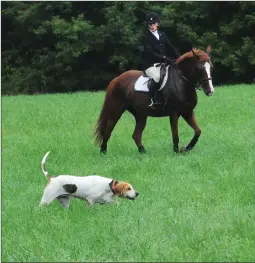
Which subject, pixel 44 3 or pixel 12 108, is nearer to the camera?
pixel 12 108

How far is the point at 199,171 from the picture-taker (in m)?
9.06

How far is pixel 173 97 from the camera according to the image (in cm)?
1092

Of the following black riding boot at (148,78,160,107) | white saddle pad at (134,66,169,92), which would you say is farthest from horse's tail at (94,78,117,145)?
black riding boot at (148,78,160,107)

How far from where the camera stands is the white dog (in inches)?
265

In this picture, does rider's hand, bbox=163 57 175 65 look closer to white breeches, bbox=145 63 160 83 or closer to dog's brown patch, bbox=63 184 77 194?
white breeches, bbox=145 63 160 83

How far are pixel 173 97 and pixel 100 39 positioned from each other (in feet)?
86.0

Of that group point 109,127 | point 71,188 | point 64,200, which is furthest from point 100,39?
point 71,188

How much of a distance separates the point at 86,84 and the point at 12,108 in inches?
668

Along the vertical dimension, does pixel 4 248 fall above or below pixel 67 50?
above

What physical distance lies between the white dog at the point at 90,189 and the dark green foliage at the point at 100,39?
27927 millimetres

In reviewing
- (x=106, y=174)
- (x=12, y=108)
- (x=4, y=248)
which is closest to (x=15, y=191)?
(x=106, y=174)

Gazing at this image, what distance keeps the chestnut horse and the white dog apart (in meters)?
4.26

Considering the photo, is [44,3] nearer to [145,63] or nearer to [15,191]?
[145,63]

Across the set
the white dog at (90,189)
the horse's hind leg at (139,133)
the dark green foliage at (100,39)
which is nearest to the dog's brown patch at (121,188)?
the white dog at (90,189)
